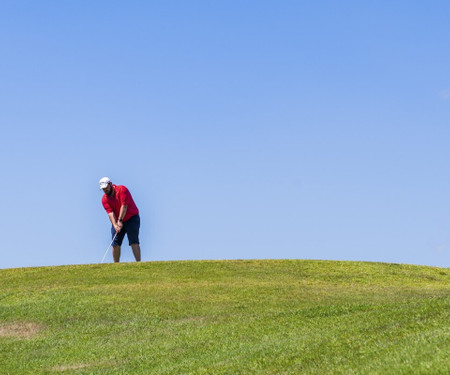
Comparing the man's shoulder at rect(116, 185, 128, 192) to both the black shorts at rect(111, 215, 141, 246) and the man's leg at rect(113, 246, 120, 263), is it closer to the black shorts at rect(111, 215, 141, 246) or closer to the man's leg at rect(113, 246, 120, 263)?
the black shorts at rect(111, 215, 141, 246)

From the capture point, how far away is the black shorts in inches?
1141

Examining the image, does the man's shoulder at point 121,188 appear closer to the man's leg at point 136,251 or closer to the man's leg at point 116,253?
the man's leg at point 136,251

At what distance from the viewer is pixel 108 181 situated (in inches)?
1131

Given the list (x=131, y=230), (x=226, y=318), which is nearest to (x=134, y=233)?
(x=131, y=230)

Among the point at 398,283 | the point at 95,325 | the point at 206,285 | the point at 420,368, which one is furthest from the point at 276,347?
the point at 398,283

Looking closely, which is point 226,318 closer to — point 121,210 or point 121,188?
point 121,210

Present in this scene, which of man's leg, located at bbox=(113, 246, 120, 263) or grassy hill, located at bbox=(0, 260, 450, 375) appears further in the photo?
man's leg, located at bbox=(113, 246, 120, 263)

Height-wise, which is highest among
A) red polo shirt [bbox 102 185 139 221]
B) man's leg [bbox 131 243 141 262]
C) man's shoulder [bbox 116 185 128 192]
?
man's shoulder [bbox 116 185 128 192]

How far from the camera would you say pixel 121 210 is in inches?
1120

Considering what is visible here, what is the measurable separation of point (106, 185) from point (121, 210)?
122cm

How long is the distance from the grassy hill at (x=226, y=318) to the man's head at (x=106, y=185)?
3197 millimetres

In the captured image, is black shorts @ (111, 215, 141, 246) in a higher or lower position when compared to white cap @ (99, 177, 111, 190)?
lower

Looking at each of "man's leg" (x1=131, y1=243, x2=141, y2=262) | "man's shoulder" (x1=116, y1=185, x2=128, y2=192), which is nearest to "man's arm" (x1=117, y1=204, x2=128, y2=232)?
"man's shoulder" (x1=116, y1=185, x2=128, y2=192)

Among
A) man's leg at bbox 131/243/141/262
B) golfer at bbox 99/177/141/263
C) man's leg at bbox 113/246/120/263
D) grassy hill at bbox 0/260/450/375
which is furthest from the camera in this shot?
man's leg at bbox 113/246/120/263
